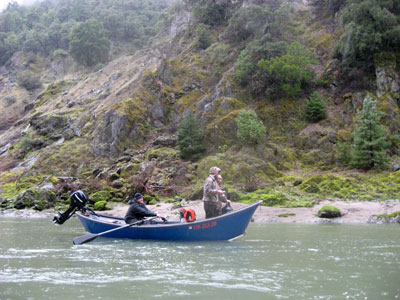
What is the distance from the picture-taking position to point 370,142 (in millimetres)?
25938

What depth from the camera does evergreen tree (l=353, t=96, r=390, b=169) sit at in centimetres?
2584

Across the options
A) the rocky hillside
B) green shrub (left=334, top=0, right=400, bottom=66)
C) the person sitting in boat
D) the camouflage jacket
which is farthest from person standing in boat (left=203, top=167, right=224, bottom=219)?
green shrub (left=334, top=0, right=400, bottom=66)

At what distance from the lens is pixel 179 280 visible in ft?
24.5

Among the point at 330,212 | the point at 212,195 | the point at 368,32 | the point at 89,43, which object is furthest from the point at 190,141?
the point at 89,43

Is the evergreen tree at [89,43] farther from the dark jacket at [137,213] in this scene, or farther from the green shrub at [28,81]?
the dark jacket at [137,213]

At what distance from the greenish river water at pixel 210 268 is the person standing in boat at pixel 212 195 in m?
1.21

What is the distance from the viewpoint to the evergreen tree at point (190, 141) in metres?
33.0

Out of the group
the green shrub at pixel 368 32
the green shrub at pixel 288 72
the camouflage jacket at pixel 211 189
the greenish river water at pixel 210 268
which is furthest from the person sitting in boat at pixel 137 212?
the green shrub at pixel 368 32

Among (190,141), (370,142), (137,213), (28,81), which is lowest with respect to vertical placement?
(137,213)

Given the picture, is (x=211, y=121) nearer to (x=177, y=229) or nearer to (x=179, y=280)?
(x=177, y=229)

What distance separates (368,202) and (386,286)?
49.2 ft

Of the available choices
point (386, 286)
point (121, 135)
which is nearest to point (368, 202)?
point (386, 286)

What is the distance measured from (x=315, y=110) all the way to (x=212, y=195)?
23007 millimetres

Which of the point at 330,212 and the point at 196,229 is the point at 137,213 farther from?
the point at 330,212
